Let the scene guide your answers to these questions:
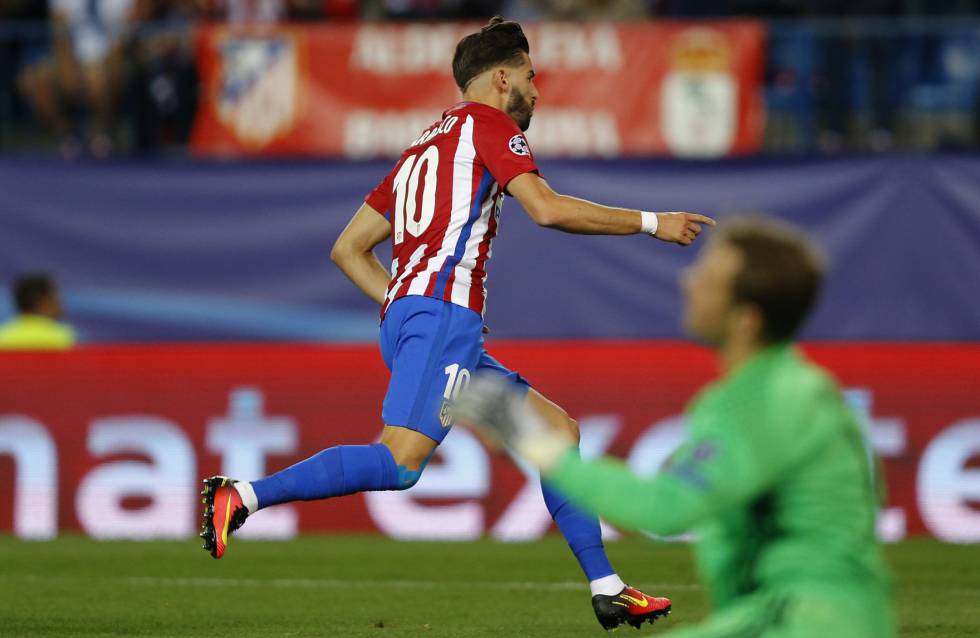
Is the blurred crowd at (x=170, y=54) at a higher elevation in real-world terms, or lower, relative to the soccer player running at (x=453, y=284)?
higher

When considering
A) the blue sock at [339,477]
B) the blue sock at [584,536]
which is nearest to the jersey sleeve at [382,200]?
the blue sock at [339,477]

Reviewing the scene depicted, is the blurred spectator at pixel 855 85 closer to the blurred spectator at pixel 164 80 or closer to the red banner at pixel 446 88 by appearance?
the red banner at pixel 446 88

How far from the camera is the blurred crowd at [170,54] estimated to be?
1411 centimetres

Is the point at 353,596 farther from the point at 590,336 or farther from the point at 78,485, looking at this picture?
the point at 590,336

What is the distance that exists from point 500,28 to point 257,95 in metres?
7.68

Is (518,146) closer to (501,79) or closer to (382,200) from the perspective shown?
(501,79)

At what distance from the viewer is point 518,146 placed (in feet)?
20.5

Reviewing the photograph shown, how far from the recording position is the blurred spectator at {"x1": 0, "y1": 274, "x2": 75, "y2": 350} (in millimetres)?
12203

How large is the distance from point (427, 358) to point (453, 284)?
1.03 feet

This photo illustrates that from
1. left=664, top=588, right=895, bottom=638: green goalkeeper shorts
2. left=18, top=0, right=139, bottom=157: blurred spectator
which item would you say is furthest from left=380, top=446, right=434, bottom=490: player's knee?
left=18, top=0, right=139, bottom=157: blurred spectator

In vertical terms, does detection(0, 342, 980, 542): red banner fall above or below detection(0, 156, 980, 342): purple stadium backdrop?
below

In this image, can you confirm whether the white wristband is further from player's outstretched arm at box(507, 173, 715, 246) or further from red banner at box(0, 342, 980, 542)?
red banner at box(0, 342, 980, 542)

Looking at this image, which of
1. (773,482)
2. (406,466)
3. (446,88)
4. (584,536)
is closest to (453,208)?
(406,466)

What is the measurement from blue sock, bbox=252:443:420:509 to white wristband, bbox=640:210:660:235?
1.21 metres
